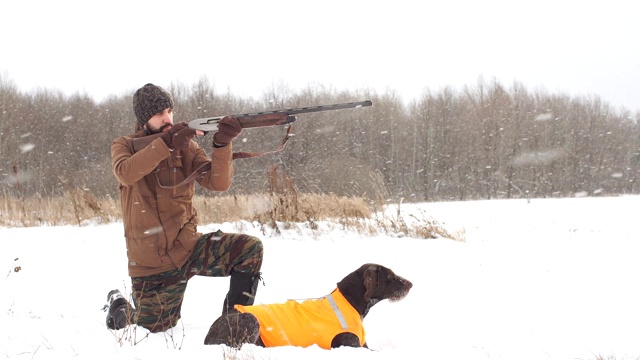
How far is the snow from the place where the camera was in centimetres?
295

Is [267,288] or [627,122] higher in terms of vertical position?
[267,288]

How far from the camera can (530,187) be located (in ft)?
126

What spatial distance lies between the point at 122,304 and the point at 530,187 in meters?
39.2

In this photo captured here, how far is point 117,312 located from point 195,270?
0.74m

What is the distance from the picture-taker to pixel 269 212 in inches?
322

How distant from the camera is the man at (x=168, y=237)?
3635 mm

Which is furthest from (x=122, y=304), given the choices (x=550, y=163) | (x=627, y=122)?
(x=627, y=122)

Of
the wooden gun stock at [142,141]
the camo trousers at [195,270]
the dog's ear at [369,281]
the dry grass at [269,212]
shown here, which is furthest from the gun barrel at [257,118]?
the dry grass at [269,212]

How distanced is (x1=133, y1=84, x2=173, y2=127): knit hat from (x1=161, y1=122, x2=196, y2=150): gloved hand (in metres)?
0.41

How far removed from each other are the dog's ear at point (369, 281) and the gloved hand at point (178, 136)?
1.69 metres

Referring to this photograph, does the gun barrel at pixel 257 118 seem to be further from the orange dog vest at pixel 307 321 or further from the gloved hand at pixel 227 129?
the orange dog vest at pixel 307 321

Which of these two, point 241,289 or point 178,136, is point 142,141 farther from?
point 241,289

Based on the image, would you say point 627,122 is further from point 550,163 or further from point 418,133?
point 418,133

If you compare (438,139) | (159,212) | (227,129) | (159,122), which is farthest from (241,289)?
(438,139)
